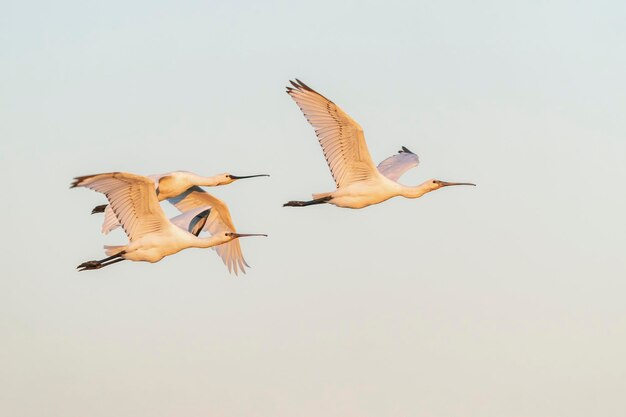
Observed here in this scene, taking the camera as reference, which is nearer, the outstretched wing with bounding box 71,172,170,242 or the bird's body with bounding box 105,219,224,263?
the outstretched wing with bounding box 71,172,170,242

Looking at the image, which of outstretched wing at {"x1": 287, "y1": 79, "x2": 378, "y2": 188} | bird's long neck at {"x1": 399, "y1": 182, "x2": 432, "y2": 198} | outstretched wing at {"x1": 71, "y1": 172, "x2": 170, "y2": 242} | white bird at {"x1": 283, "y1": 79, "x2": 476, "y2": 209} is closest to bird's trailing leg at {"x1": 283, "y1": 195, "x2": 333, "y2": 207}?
white bird at {"x1": 283, "y1": 79, "x2": 476, "y2": 209}

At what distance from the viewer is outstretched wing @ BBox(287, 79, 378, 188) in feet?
115

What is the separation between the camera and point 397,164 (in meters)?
40.1

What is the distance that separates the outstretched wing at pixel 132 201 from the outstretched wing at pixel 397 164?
22.6 feet

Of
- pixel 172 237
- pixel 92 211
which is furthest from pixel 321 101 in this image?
pixel 92 211

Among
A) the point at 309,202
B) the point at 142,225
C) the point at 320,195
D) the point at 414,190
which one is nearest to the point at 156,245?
the point at 142,225

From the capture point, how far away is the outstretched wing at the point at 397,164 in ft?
129

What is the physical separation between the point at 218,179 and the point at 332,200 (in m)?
4.84

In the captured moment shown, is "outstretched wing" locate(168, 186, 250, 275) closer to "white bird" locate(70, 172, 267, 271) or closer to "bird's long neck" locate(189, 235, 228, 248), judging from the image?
"bird's long neck" locate(189, 235, 228, 248)

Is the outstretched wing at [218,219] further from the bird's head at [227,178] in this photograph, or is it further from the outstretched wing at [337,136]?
the outstretched wing at [337,136]

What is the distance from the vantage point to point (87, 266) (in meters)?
36.1

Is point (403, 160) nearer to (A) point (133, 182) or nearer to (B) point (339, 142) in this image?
(B) point (339, 142)

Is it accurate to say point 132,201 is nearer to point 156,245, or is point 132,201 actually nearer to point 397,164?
point 156,245

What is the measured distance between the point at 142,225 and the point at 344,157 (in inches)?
179
